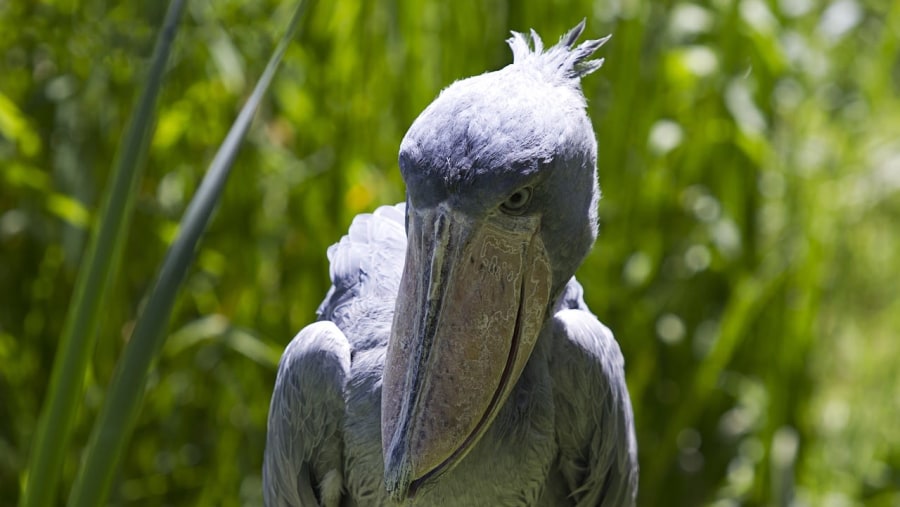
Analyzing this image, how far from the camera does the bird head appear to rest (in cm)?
119

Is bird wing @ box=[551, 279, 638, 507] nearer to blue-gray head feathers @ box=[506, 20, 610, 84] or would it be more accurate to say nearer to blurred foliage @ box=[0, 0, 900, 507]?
blue-gray head feathers @ box=[506, 20, 610, 84]

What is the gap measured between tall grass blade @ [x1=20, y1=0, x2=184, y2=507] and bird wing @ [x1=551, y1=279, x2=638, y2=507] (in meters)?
0.64

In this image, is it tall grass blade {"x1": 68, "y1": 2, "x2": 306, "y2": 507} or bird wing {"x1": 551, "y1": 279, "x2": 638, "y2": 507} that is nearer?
tall grass blade {"x1": 68, "y1": 2, "x2": 306, "y2": 507}

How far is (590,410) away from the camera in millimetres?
1604

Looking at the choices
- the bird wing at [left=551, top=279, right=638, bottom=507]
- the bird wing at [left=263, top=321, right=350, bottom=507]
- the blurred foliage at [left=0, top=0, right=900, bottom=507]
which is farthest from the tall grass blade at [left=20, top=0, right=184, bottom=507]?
the blurred foliage at [left=0, top=0, right=900, bottom=507]

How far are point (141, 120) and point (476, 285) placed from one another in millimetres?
494

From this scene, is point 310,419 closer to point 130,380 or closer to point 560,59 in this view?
point 130,380

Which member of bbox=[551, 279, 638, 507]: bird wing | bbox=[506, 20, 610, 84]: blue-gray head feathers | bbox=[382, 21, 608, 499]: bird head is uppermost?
bbox=[506, 20, 610, 84]: blue-gray head feathers

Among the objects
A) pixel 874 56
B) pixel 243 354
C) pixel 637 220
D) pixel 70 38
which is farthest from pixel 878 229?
pixel 70 38

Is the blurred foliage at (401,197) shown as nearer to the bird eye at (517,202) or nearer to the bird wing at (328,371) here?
the bird wing at (328,371)

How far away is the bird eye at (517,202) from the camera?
1.22 meters

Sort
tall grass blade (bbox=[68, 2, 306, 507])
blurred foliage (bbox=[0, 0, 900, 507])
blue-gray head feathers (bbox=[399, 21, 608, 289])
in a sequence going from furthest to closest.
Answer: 1. blurred foliage (bbox=[0, 0, 900, 507])
2. tall grass blade (bbox=[68, 2, 306, 507])
3. blue-gray head feathers (bbox=[399, 21, 608, 289])

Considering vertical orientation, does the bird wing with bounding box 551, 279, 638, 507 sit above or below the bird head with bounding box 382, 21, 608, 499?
below

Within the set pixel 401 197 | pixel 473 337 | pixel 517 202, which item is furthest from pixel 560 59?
pixel 401 197
